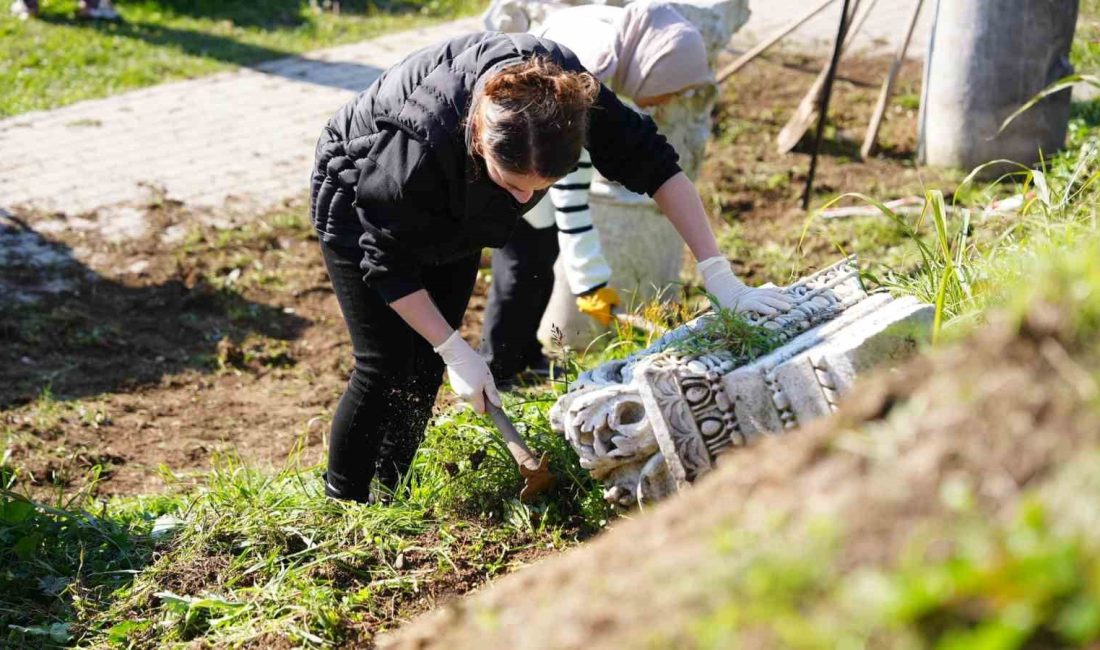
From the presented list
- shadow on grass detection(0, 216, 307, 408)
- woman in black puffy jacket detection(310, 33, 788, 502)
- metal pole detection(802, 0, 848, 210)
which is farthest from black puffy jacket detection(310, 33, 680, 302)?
metal pole detection(802, 0, 848, 210)

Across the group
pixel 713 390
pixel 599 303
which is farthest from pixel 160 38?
pixel 713 390

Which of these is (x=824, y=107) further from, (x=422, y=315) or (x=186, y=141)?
(x=186, y=141)

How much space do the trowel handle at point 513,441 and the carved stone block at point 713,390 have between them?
4.6 inches

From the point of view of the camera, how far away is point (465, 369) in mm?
3098

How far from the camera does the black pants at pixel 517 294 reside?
4.46 meters

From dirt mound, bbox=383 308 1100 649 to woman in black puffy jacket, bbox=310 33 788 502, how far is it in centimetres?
128

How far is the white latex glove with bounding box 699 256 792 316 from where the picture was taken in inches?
117

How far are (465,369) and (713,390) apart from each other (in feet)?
2.45

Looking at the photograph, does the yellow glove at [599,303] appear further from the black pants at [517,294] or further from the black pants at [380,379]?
the black pants at [380,379]

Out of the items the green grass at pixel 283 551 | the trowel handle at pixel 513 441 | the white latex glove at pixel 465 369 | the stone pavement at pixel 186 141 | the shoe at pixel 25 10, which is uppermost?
the white latex glove at pixel 465 369

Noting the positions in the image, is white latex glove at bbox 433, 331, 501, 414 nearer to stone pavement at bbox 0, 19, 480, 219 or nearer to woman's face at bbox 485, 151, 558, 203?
woman's face at bbox 485, 151, 558, 203

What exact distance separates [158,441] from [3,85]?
5.17m

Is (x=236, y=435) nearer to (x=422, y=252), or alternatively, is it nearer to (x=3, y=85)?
(x=422, y=252)

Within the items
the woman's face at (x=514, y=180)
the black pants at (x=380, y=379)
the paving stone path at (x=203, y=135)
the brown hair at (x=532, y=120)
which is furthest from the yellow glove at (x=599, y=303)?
the paving stone path at (x=203, y=135)
